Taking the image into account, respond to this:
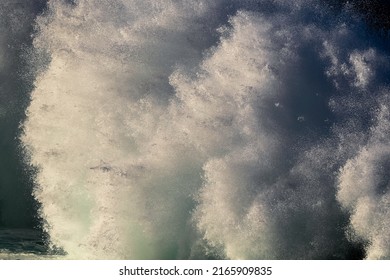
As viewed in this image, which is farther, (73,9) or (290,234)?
(73,9)

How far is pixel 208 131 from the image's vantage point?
6.74 m

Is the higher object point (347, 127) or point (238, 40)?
point (238, 40)

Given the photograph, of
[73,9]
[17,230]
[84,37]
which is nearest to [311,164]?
[84,37]

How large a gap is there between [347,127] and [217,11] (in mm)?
2852

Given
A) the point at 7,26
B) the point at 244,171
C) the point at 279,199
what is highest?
the point at 7,26

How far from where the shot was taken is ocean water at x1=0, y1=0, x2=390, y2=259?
647cm

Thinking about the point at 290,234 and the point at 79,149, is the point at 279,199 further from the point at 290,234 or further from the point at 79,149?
the point at 79,149

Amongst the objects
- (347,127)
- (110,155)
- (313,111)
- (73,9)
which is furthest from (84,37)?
(347,127)

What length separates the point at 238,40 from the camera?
7.05 meters

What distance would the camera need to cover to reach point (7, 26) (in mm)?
8305

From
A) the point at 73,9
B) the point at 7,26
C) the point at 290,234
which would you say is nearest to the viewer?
the point at 290,234

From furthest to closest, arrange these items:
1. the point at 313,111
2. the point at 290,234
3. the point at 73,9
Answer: the point at 73,9
the point at 313,111
the point at 290,234

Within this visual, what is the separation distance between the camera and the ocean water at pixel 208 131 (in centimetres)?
647

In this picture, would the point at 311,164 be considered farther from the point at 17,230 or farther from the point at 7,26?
the point at 7,26
